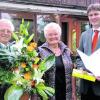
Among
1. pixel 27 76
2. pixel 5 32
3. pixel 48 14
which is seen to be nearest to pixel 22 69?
pixel 27 76

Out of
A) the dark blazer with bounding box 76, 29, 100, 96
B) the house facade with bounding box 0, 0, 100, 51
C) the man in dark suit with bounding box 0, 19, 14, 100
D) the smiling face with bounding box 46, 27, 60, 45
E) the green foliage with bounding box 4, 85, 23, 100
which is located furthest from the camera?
the house facade with bounding box 0, 0, 100, 51

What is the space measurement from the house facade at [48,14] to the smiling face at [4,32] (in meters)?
4.12

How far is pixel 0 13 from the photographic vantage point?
802 centimetres

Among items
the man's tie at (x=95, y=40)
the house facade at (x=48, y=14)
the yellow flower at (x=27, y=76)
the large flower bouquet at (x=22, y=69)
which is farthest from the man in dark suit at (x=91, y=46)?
the house facade at (x=48, y=14)

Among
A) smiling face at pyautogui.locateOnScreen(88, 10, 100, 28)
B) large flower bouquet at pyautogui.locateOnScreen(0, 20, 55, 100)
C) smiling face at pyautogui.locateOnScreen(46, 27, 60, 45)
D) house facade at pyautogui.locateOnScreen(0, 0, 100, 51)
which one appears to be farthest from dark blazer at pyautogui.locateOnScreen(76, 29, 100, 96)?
house facade at pyautogui.locateOnScreen(0, 0, 100, 51)

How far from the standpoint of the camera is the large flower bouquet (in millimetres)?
3115

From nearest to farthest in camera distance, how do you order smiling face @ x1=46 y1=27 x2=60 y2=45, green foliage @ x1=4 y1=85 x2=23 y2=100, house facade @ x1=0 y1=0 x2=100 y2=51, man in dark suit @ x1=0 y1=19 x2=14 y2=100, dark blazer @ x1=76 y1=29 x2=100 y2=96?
green foliage @ x1=4 y1=85 x2=23 y2=100 → man in dark suit @ x1=0 y1=19 x2=14 y2=100 → dark blazer @ x1=76 y1=29 x2=100 y2=96 → smiling face @ x1=46 y1=27 x2=60 y2=45 → house facade @ x1=0 y1=0 x2=100 y2=51

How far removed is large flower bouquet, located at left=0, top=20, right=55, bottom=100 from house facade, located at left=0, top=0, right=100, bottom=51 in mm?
4692

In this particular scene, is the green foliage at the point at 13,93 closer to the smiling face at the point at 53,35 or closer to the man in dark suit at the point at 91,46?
the man in dark suit at the point at 91,46

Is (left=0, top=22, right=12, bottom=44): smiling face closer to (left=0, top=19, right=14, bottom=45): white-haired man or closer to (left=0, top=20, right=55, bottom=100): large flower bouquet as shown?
(left=0, top=19, right=14, bottom=45): white-haired man

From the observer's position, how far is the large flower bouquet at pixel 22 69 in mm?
3115

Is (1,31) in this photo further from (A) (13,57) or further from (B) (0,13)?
(B) (0,13)

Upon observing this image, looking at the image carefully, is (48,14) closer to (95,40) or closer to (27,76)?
(95,40)

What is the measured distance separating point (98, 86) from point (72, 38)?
6009mm
